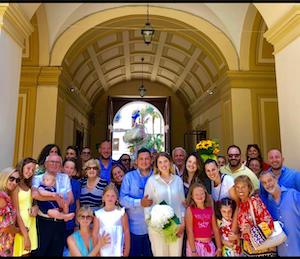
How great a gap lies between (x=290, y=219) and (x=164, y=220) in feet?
4.66

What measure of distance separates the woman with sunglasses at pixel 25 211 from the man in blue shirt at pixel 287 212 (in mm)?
2645

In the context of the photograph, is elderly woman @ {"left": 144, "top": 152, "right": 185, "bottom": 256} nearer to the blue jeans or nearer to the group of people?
the group of people

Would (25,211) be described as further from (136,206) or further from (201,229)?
(201,229)

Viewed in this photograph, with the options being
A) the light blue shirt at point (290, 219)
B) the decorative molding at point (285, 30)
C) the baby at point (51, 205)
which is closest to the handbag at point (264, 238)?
the light blue shirt at point (290, 219)

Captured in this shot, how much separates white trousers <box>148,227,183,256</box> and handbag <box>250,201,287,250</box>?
2.64 feet

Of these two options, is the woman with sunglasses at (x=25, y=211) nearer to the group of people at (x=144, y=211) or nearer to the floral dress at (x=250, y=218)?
the group of people at (x=144, y=211)

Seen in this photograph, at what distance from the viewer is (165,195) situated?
3762 mm

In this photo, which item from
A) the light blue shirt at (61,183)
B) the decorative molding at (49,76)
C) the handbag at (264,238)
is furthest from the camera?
the decorative molding at (49,76)

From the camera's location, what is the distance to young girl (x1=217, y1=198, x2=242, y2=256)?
346 centimetres

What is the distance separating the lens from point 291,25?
505cm

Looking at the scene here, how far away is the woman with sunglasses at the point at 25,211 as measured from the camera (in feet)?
11.2

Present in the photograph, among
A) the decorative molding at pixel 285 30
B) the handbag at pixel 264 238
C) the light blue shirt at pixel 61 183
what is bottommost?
the handbag at pixel 264 238

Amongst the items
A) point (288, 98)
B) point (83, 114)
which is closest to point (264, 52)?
point (288, 98)

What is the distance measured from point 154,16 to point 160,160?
590 centimetres
